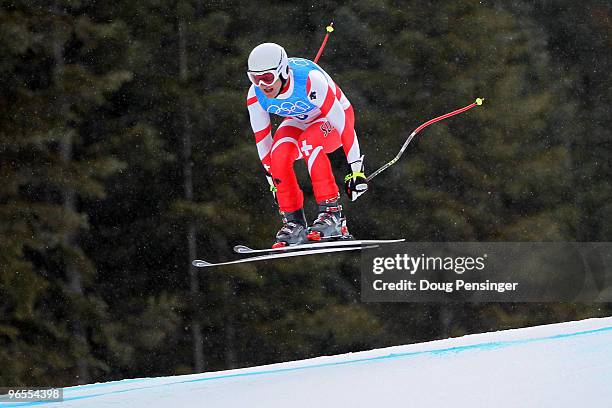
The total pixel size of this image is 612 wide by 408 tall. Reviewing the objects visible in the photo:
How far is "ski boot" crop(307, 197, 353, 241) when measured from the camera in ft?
22.7

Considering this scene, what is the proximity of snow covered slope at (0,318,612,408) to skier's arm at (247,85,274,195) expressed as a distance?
1.39 meters

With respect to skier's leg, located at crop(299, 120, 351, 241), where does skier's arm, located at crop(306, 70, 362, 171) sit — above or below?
above

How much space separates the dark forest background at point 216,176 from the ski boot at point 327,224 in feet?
23.8

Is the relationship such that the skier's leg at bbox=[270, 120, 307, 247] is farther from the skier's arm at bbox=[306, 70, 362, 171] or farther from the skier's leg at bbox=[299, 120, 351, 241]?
the skier's arm at bbox=[306, 70, 362, 171]

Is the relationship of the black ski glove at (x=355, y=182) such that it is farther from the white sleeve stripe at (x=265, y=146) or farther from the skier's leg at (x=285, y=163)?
the white sleeve stripe at (x=265, y=146)

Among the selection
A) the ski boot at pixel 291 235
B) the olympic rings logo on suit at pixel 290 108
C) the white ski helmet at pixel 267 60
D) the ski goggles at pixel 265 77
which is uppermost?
the white ski helmet at pixel 267 60

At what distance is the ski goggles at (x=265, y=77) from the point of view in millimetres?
6387

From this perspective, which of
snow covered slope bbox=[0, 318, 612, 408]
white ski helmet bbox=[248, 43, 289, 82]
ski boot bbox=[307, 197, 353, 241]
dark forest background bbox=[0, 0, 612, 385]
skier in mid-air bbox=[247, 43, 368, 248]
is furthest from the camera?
dark forest background bbox=[0, 0, 612, 385]

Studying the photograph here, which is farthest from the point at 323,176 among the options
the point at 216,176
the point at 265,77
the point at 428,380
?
the point at 216,176

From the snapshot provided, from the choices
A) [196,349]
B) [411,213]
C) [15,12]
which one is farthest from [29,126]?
[411,213]

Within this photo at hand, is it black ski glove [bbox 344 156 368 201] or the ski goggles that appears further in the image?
black ski glove [bbox 344 156 368 201]

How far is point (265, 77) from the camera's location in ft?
21.0

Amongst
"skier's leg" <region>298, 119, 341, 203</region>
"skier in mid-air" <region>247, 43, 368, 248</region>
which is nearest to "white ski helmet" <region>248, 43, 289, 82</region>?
"skier in mid-air" <region>247, 43, 368, 248</region>

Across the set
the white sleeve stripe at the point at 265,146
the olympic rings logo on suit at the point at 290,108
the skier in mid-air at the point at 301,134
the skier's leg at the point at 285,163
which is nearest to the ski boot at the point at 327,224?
the skier in mid-air at the point at 301,134
